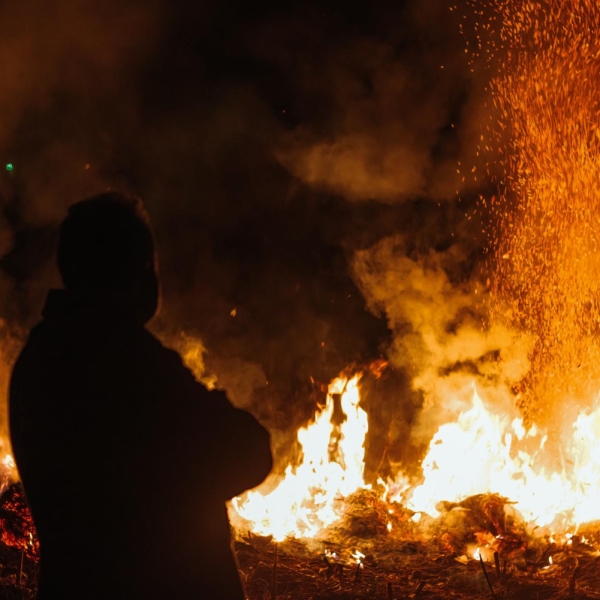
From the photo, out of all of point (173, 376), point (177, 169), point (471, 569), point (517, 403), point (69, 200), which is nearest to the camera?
point (173, 376)

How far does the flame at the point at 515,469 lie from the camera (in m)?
5.82

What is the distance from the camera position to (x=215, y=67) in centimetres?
813

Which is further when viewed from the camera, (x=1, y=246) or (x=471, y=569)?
(x=1, y=246)

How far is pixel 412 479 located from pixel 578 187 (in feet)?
13.5

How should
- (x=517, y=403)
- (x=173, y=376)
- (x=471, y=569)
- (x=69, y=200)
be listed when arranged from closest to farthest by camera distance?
(x=173, y=376) → (x=471, y=569) → (x=69, y=200) → (x=517, y=403)

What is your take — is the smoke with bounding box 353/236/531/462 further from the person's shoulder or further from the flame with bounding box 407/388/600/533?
the person's shoulder

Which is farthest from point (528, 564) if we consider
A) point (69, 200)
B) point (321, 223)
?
point (69, 200)

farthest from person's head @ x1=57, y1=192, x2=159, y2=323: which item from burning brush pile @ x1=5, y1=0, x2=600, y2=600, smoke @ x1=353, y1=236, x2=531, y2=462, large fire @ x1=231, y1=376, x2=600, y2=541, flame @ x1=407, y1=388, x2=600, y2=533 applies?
smoke @ x1=353, y1=236, x2=531, y2=462

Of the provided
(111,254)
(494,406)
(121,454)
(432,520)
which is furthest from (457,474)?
(111,254)

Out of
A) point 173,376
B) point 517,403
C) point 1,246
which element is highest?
point 1,246

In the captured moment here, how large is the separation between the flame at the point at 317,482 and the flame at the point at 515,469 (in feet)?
2.67

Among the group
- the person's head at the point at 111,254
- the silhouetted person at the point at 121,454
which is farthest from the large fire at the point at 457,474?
the person's head at the point at 111,254

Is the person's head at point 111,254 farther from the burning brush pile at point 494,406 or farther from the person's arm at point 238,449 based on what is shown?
the burning brush pile at point 494,406

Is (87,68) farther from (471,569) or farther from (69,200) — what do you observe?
(471,569)
